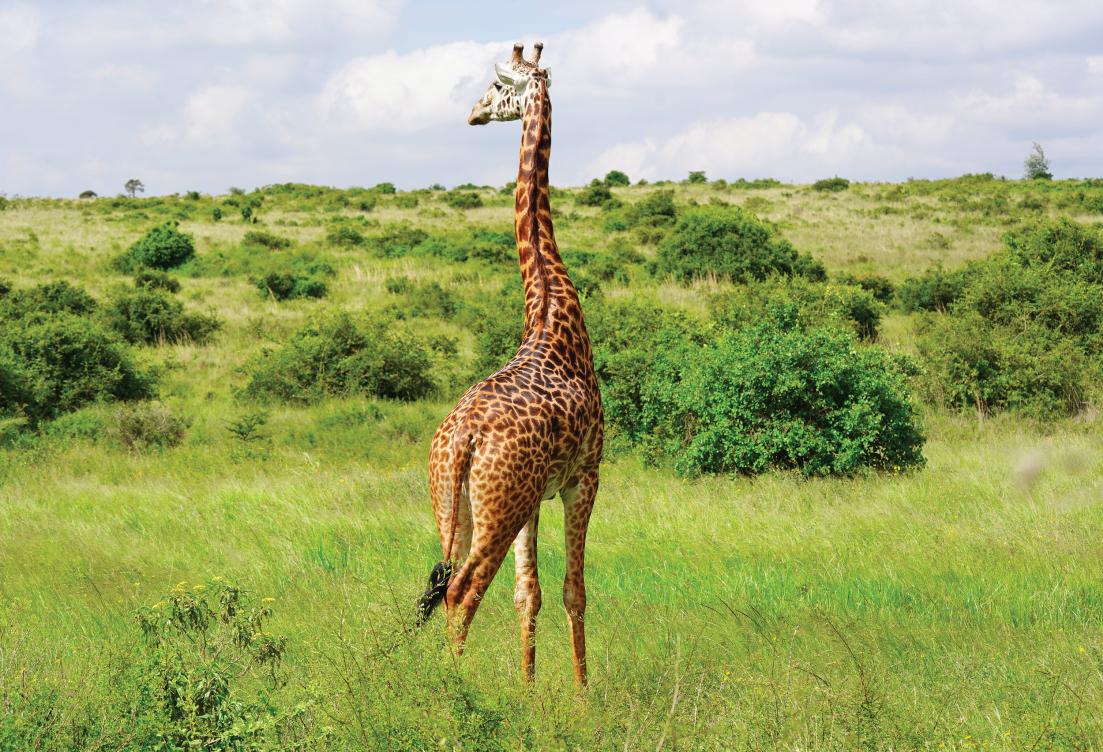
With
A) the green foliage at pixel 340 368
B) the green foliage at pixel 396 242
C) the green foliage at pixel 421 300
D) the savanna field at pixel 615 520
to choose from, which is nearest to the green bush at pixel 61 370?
the savanna field at pixel 615 520

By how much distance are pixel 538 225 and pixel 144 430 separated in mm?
10139

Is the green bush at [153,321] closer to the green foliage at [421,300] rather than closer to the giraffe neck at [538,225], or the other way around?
the green foliage at [421,300]

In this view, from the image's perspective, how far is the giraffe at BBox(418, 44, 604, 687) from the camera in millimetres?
3725

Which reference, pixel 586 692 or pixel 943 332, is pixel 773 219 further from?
pixel 586 692

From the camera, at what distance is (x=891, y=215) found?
37969 mm

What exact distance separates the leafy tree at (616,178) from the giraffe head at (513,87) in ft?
166

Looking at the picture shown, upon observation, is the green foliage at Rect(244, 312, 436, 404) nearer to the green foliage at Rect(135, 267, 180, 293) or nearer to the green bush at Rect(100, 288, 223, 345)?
the green bush at Rect(100, 288, 223, 345)

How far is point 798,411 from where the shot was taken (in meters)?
10.1

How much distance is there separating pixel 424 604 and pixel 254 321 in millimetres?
18333

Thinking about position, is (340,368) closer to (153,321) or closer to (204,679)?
(153,321)

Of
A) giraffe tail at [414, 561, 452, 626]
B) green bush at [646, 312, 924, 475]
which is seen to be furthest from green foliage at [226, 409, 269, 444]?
giraffe tail at [414, 561, 452, 626]

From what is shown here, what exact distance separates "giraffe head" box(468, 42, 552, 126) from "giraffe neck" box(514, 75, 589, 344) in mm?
49

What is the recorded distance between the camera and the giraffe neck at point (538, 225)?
446cm

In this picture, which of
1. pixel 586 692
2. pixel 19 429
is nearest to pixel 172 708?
pixel 586 692
